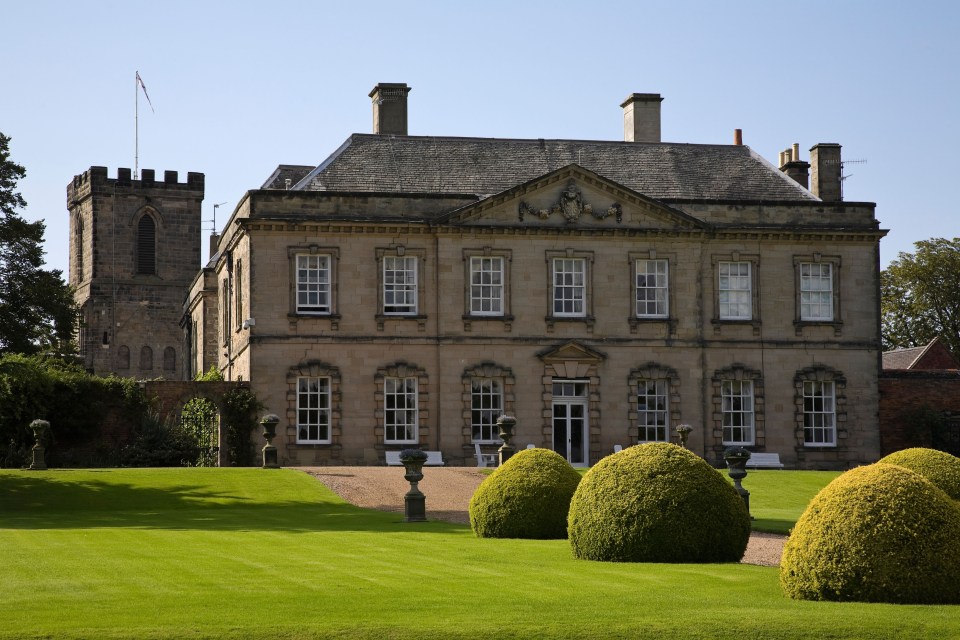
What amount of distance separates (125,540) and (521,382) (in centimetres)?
2398

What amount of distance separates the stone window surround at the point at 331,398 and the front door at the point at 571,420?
21.8ft

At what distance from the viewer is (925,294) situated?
234 ft

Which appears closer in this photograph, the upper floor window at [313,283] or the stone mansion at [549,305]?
the stone mansion at [549,305]

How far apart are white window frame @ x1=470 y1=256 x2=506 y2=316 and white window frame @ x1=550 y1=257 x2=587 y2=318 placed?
62.5 inches

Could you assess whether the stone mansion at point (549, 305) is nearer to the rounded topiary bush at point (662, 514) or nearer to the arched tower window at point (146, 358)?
the rounded topiary bush at point (662, 514)

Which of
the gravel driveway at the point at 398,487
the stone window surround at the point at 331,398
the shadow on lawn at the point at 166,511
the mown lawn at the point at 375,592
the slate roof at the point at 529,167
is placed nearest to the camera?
the mown lawn at the point at 375,592

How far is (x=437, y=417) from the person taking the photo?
4309cm

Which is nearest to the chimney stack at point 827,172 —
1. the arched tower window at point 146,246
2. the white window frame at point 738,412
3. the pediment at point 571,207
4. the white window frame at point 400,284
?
the pediment at point 571,207

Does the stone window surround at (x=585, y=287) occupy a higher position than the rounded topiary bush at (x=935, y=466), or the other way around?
the stone window surround at (x=585, y=287)

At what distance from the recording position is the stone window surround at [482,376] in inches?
1698

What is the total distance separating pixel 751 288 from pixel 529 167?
27.1ft

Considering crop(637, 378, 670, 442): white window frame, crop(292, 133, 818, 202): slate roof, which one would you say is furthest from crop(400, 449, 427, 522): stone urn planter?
crop(292, 133, 818, 202): slate roof

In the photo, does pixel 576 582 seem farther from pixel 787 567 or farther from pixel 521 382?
pixel 521 382

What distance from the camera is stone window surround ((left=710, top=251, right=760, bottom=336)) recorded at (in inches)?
1777
